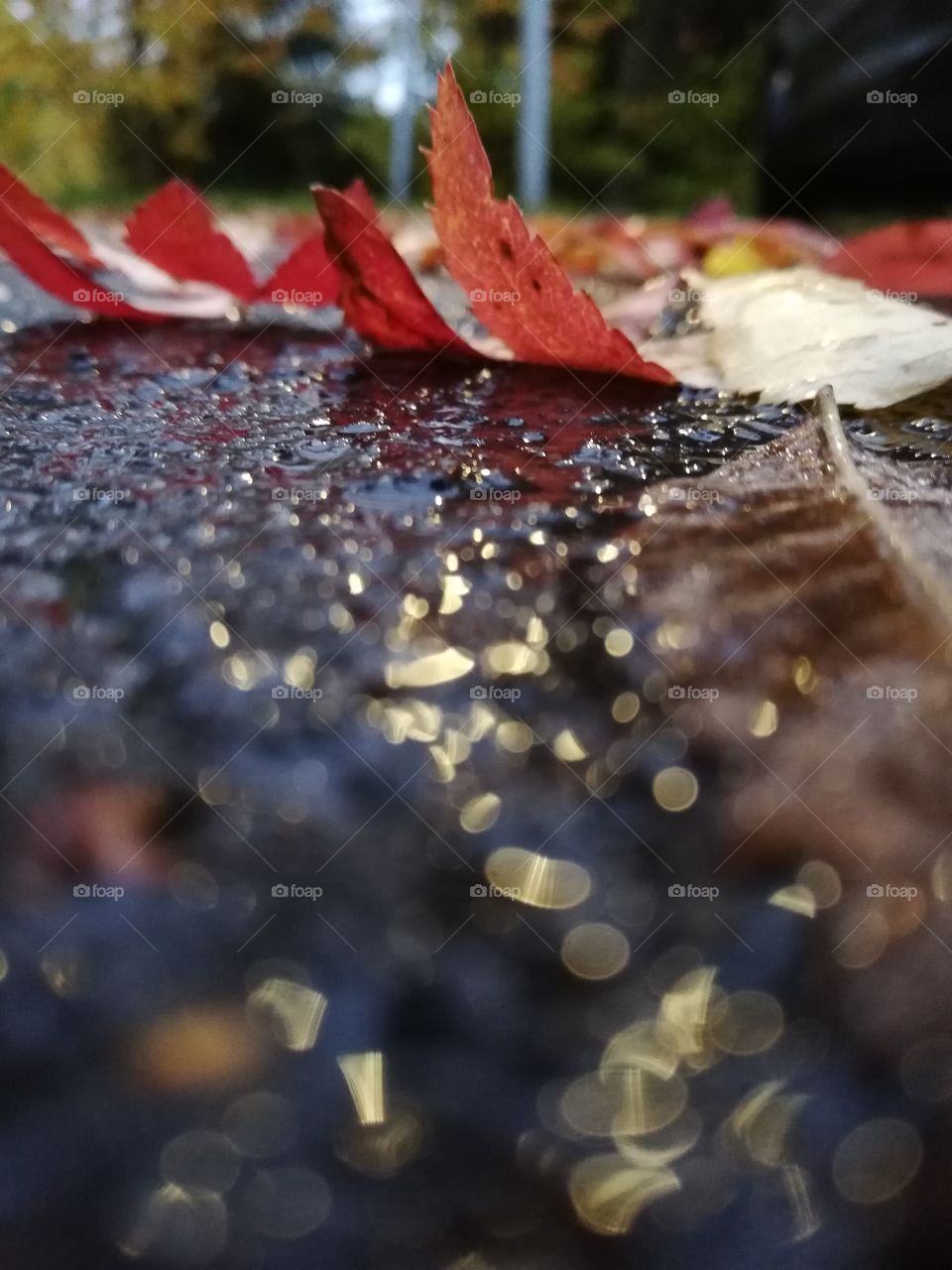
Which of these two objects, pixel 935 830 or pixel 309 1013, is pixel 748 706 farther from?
pixel 309 1013

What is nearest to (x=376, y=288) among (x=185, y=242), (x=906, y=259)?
(x=185, y=242)

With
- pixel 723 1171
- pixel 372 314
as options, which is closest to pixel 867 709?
pixel 723 1171

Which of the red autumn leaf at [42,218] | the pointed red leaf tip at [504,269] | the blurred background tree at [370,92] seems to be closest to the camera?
the pointed red leaf tip at [504,269]

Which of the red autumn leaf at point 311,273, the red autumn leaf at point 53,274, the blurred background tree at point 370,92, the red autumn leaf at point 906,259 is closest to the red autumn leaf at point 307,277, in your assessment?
the red autumn leaf at point 311,273

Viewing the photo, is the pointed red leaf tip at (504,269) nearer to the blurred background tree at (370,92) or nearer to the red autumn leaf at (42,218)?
the red autumn leaf at (42,218)

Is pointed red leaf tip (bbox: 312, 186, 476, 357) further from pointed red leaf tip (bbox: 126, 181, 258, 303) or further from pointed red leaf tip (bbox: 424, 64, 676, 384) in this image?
pointed red leaf tip (bbox: 126, 181, 258, 303)

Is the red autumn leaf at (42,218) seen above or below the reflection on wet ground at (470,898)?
above
